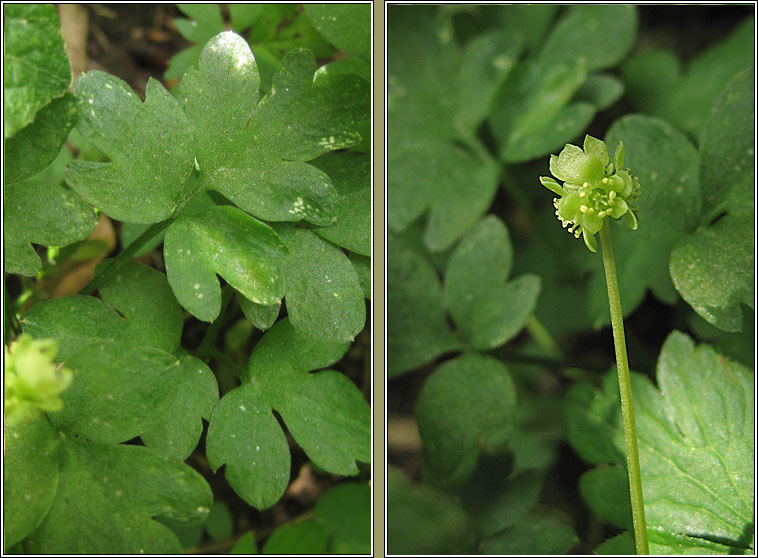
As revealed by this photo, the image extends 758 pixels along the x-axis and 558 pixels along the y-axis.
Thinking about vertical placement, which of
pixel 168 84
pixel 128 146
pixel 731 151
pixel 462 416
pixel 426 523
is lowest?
pixel 426 523

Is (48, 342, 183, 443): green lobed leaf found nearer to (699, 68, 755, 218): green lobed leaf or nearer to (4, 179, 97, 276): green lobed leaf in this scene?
(4, 179, 97, 276): green lobed leaf

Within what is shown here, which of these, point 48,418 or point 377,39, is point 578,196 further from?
point 48,418

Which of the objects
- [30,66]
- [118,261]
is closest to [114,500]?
[118,261]

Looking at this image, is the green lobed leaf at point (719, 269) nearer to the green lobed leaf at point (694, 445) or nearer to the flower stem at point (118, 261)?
the green lobed leaf at point (694, 445)

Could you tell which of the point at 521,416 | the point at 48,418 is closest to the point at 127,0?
the point at 48,418

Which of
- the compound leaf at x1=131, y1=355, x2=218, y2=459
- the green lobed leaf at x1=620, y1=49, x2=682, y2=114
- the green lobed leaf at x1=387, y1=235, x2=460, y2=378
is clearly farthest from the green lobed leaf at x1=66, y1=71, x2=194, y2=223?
the green lobed leaf at x1=620, y1=49, x2=682, y2=114

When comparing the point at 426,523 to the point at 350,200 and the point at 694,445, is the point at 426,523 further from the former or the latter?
the point at 350,200
